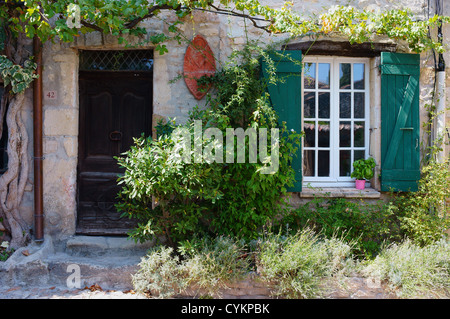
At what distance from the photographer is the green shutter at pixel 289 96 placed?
4098mm

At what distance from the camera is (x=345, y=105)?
14.6ft

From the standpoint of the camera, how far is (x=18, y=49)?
4.07 meters

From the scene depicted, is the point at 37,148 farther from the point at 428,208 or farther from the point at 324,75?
the point at 428,208

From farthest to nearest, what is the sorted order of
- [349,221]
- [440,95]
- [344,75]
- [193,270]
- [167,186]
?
[344,75]
[440,95]
[349,221]
[167,186]
[193,270]

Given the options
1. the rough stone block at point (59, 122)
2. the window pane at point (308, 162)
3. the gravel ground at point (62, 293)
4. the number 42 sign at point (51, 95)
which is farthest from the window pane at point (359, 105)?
the number 42 sign at point (51, 95)

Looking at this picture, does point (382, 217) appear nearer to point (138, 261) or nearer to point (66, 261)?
point (138, 261)

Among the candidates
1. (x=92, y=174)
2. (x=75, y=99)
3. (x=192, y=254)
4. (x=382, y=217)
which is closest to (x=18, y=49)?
(x=75, y=99)

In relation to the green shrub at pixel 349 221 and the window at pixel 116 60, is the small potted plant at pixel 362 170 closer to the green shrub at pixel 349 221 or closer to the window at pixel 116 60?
the green shrub at pixel 349 221

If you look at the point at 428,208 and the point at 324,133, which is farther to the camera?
the point at 324,133

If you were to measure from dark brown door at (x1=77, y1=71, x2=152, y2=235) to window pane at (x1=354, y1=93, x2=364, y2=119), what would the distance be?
8.67ft

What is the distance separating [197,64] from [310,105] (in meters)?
1.52

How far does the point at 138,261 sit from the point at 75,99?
2089 millimetres

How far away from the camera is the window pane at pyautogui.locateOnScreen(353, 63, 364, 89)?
4426 millimetres

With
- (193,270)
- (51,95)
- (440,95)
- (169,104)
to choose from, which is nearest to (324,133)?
(440,95)
